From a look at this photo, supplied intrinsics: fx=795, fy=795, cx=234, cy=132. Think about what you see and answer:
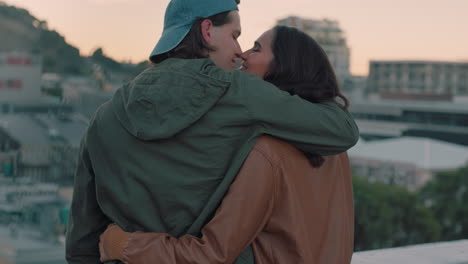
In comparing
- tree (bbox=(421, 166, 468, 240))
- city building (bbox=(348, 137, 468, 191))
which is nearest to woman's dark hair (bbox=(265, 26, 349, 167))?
tree (bbox=(421, 166, 468, 240))

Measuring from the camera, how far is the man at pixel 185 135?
140 centimetres

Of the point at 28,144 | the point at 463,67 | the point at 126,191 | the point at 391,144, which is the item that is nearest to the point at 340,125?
the point at 126,191

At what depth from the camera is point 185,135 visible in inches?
55.6

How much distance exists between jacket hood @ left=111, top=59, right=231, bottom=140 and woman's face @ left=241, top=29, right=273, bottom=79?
16cm

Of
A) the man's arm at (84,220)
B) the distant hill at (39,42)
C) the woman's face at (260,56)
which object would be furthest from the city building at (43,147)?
the woman's face at (260,56)

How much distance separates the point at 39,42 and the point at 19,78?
11.2 feet

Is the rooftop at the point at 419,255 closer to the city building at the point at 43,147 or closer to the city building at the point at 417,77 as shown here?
the city building at the point at 43,147

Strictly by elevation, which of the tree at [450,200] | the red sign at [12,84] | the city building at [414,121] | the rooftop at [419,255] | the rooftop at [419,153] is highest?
the rooftop at [419,255]

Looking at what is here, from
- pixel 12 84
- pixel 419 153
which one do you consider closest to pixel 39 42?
pixel 12 84

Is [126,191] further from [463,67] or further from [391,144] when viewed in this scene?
[463,67]

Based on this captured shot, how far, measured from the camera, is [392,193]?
2056 centimetres

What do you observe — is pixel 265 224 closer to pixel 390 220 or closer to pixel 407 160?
pixel 390 220

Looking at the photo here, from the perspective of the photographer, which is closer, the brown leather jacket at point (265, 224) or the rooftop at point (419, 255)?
the brown leather jacket at point (265, 224)

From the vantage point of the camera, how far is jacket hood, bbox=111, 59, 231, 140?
4.56 feet
